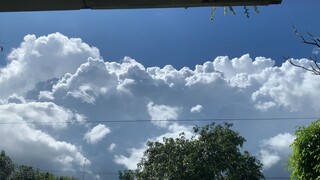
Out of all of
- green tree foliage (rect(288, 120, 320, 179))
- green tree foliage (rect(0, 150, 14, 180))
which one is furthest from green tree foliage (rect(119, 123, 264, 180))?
green tree foliage (rect(0, 150, 14, 180))

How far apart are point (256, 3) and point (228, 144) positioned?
130ft

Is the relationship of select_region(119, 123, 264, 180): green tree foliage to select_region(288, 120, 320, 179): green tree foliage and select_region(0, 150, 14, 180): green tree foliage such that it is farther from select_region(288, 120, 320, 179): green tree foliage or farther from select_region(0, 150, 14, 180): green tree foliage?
select_region(0, 150, 14, 180): green tree foliage

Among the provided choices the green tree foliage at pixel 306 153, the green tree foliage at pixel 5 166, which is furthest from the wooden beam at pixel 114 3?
the green tree foliage at pixel 5 166

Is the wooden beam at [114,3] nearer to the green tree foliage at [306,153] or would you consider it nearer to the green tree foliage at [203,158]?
the green tree foliage at [306,153]

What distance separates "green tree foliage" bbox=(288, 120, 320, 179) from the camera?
6.23 m

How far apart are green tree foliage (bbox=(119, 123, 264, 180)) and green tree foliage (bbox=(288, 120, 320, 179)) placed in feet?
108

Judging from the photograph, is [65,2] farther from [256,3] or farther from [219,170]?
[219,170]

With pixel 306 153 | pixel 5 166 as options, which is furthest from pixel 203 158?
pixel 5 166

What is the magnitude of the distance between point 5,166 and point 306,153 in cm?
7978

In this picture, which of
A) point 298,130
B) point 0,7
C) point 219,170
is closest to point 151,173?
point 219,170

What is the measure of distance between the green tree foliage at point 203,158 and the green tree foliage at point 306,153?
108ft

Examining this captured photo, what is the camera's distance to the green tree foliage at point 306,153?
6.23 metres

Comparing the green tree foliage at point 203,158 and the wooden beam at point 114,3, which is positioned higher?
the green tree foliage at point 203,158

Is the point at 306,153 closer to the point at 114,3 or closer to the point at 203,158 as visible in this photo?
the point at 114,3
